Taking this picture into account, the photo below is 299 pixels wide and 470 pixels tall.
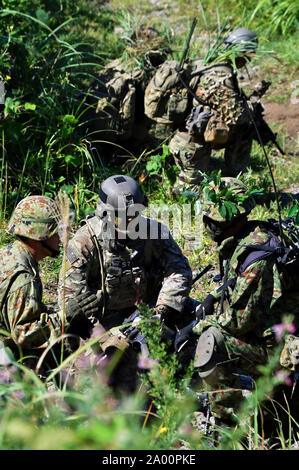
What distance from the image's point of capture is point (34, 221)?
3.35 metres

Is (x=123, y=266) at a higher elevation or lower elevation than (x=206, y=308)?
higher

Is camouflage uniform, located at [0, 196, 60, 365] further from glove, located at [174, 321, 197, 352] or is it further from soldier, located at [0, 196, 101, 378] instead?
glove, located at [174, 321, 197, 352]

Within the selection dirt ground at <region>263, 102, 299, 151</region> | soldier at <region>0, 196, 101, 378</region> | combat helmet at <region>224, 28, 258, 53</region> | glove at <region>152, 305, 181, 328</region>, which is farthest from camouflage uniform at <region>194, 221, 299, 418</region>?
dirt ground at <region>263, 102, 299, 151</region>

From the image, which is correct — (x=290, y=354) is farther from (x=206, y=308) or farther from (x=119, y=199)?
(x=119, y=199)

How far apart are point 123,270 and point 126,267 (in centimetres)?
3

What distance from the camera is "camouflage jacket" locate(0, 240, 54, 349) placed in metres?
3.27

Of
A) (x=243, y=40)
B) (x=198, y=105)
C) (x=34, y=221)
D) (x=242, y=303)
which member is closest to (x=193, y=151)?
(x=198, y=105)

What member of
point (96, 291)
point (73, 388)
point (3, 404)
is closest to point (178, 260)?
point (96, 291)

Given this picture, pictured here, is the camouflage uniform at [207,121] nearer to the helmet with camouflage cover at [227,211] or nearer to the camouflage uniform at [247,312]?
the helmet with camouflage cover at [227,211]

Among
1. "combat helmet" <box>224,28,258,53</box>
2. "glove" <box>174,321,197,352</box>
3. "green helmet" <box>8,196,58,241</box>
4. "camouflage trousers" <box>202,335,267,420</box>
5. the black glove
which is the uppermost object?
"combat helmet" <box>224,28,258,53</box>

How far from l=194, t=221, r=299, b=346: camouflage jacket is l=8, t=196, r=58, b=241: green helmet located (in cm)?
115

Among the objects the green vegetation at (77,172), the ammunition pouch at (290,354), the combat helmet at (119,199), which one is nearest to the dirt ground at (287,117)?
the green vegetation at (77,172)

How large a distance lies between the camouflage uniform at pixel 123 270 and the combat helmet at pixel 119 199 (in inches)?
6.3
